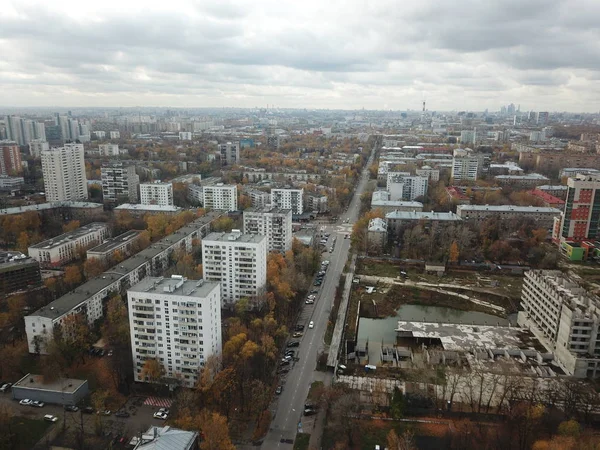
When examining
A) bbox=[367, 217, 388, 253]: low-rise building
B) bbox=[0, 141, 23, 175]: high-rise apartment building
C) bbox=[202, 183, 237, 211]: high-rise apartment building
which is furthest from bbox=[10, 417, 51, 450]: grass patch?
bbox=[0, 141, 23, 175]: high-rise apartment building

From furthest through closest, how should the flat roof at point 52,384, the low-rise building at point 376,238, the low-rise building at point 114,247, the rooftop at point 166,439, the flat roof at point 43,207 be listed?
1. the flat roof at point 43,207
2. the low-rise building at point 376,238
3. the low-rise building at point 114,247
4. the flat roof at point 52,384
5. the rooftop at point 166,439

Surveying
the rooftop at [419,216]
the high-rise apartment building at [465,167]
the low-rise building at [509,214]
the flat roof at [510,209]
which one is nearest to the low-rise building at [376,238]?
the rooftop at [419,216]

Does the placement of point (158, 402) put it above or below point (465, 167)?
below

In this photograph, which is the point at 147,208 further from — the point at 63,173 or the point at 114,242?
the point at 63,173

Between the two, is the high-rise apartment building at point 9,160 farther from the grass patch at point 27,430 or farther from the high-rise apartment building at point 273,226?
the grass patch at point 27,430

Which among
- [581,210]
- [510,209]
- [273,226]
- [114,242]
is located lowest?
[114,242]

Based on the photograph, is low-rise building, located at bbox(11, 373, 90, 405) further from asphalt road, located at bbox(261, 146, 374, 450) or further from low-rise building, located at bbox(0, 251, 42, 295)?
Result: low-rise building, located at bbox(0, 251, 42, 295)

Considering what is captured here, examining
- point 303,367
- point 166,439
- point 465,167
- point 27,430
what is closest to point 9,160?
point 27,430

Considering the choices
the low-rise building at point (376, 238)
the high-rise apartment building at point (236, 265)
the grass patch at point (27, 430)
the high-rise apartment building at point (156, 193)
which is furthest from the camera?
the high-rise apartment building at point (156, 193)
